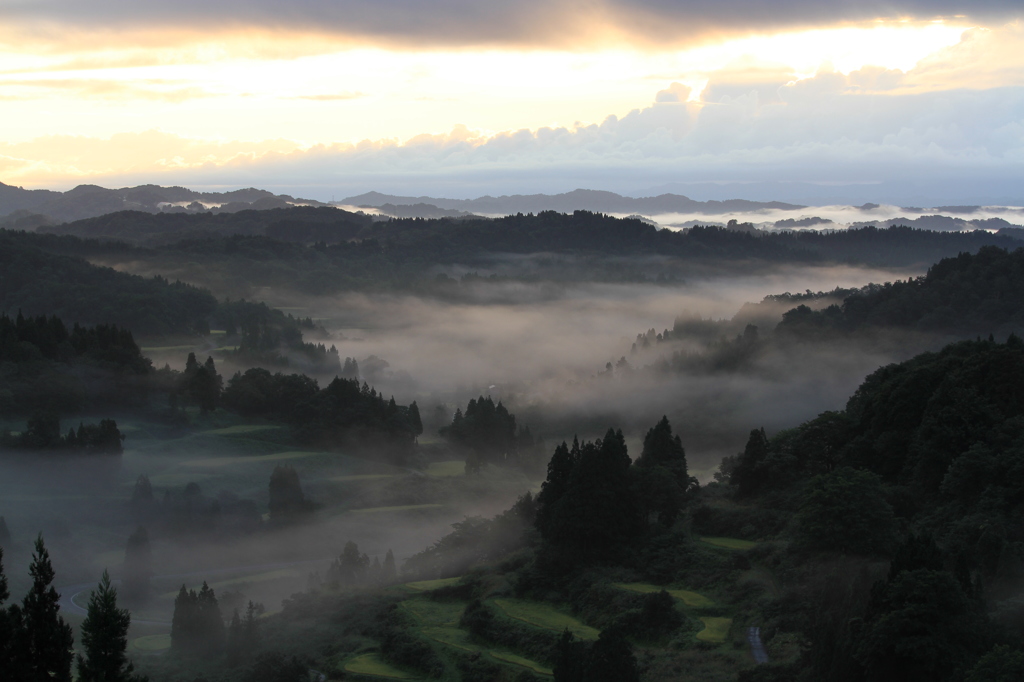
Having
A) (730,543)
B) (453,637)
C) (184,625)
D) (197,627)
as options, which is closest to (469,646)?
(453,637)

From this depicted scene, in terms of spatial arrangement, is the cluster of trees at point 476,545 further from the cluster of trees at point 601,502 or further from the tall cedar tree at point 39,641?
the tall cedar tree at point 39,641

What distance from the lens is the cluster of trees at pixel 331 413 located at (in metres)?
117

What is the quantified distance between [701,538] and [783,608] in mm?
13051

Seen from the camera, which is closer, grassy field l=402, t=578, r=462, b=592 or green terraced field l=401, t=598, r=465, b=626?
green terraced field l=401, t=598, r=465, b=626

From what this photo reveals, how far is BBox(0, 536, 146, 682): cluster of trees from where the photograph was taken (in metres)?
26.7

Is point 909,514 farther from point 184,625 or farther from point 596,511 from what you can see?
point 184,625

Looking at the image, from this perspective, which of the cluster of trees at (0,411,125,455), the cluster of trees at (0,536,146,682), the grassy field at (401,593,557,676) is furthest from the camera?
the cluster of trees at (0,411,125,455)

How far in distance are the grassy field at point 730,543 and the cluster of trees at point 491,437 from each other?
65.7m

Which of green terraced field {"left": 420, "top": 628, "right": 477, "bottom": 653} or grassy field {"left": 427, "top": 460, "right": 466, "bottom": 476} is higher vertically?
green terraced field {"left": 420, "top": 628, "right": 477, "bottom": 653}

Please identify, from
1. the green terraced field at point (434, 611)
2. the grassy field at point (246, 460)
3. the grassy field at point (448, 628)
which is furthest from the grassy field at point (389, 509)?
the green terraced field at point (434, 611)

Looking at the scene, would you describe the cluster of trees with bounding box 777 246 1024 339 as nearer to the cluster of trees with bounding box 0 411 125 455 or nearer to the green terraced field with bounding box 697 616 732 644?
the cluster of trees with bounding box 0 411 125 455

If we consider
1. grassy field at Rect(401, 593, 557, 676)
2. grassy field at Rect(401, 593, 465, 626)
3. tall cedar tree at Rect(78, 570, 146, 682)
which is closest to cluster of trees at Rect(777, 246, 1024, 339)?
grassy field at Rect(401, 593, 465, 626)

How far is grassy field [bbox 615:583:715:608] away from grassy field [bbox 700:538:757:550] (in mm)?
5305

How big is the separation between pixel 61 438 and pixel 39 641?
80177mm
